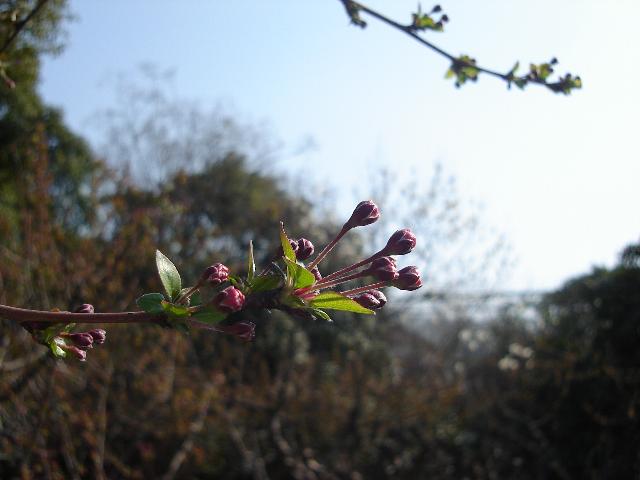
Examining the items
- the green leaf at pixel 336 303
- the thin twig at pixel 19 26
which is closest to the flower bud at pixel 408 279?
the green leaf at pixel 336 303

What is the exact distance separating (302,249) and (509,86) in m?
1.26

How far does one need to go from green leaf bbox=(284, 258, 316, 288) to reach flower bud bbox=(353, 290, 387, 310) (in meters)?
0.12

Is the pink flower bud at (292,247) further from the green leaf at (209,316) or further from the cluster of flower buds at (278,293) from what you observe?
the green leaf at (209,316)

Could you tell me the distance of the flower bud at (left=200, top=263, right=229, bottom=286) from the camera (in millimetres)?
1090

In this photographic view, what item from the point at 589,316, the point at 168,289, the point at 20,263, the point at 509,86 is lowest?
the point at 168,289

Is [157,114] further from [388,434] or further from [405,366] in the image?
[388,434]

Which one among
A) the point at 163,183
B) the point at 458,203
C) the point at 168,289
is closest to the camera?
the point at 168,289

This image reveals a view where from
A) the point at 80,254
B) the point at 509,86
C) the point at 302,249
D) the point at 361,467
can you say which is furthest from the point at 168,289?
the point at 361,467

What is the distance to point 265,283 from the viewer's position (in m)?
1.04

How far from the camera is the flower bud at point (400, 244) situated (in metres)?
1.16

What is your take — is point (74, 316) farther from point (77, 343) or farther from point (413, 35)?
point (413, 35)

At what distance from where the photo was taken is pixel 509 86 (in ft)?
6.84

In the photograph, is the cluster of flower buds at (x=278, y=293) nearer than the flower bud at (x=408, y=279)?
Yes

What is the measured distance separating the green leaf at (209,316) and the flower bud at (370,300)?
0.25 meters
